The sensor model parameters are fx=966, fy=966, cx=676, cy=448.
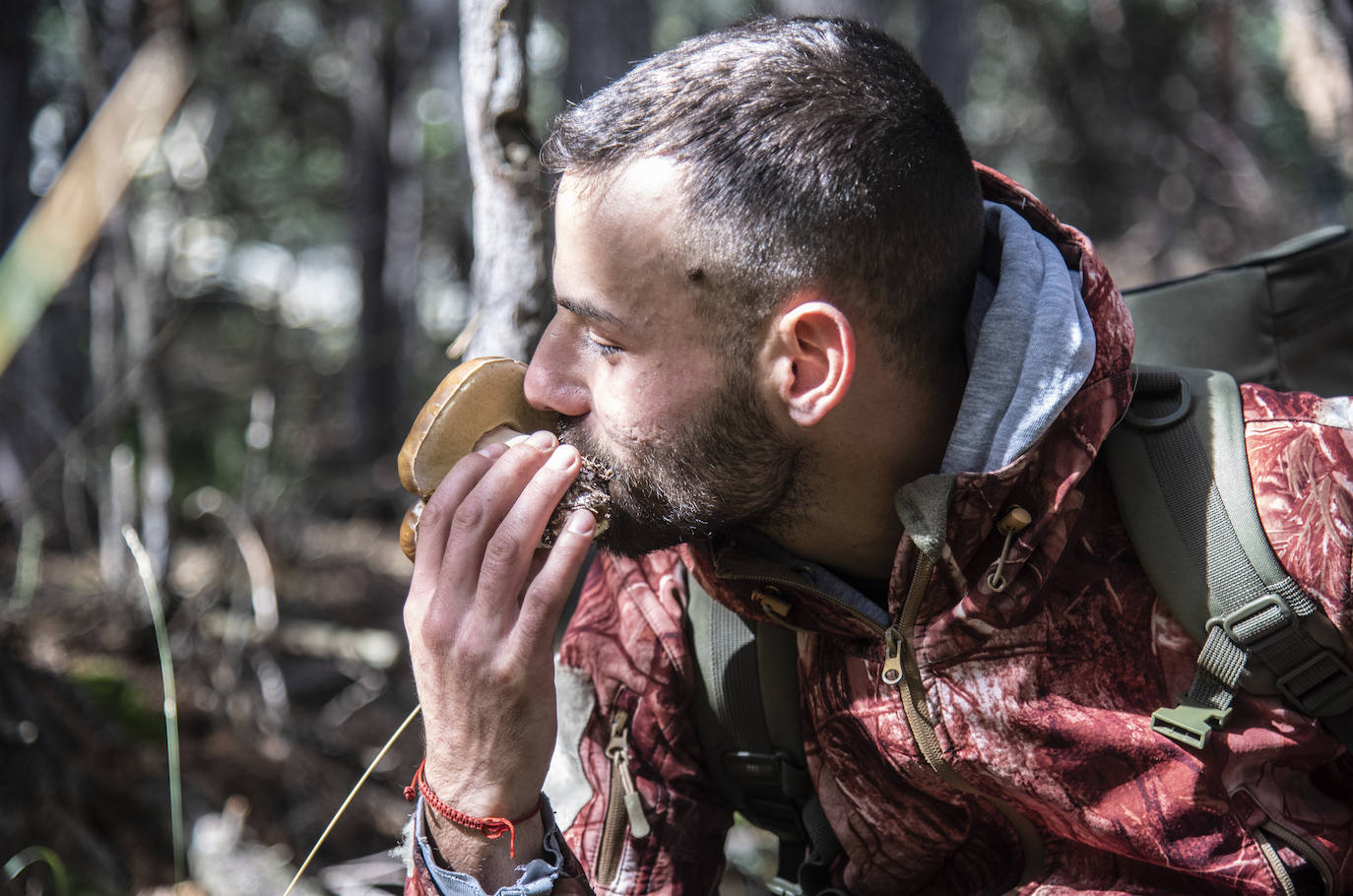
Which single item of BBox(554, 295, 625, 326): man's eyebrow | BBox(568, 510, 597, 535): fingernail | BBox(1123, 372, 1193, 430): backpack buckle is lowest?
BBox(568, 510, 597, 535): fingernail

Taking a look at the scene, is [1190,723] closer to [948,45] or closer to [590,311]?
[590,311]

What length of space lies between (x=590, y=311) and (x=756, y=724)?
1.07 metres

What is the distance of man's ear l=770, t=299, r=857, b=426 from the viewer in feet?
6.53

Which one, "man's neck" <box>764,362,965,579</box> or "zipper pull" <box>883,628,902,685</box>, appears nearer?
"zipper pull" <box>883,628,902,685</box>

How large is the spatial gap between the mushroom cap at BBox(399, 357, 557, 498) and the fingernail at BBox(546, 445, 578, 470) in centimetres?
24

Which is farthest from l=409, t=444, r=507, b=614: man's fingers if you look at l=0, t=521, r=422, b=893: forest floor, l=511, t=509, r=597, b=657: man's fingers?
l=0, t=521, r=422, b=893: forest floor

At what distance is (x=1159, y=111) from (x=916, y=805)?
1726 centimetres

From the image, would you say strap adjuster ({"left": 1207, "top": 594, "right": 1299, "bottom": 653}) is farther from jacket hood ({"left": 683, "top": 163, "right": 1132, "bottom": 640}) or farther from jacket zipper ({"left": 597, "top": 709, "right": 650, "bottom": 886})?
jacket zipper ({"left": 597, "top": 709, "right": 650, "bottom": 886})

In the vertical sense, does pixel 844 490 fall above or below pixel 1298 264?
below

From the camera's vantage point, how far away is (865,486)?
87.0 inches

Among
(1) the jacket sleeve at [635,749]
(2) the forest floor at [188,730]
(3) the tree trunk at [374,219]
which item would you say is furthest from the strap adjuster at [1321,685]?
(3) the tree trunk at [374,219]

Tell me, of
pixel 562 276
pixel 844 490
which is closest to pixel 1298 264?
pixel 844 490

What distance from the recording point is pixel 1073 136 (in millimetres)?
17438

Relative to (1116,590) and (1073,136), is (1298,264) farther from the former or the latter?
(1073,136)
